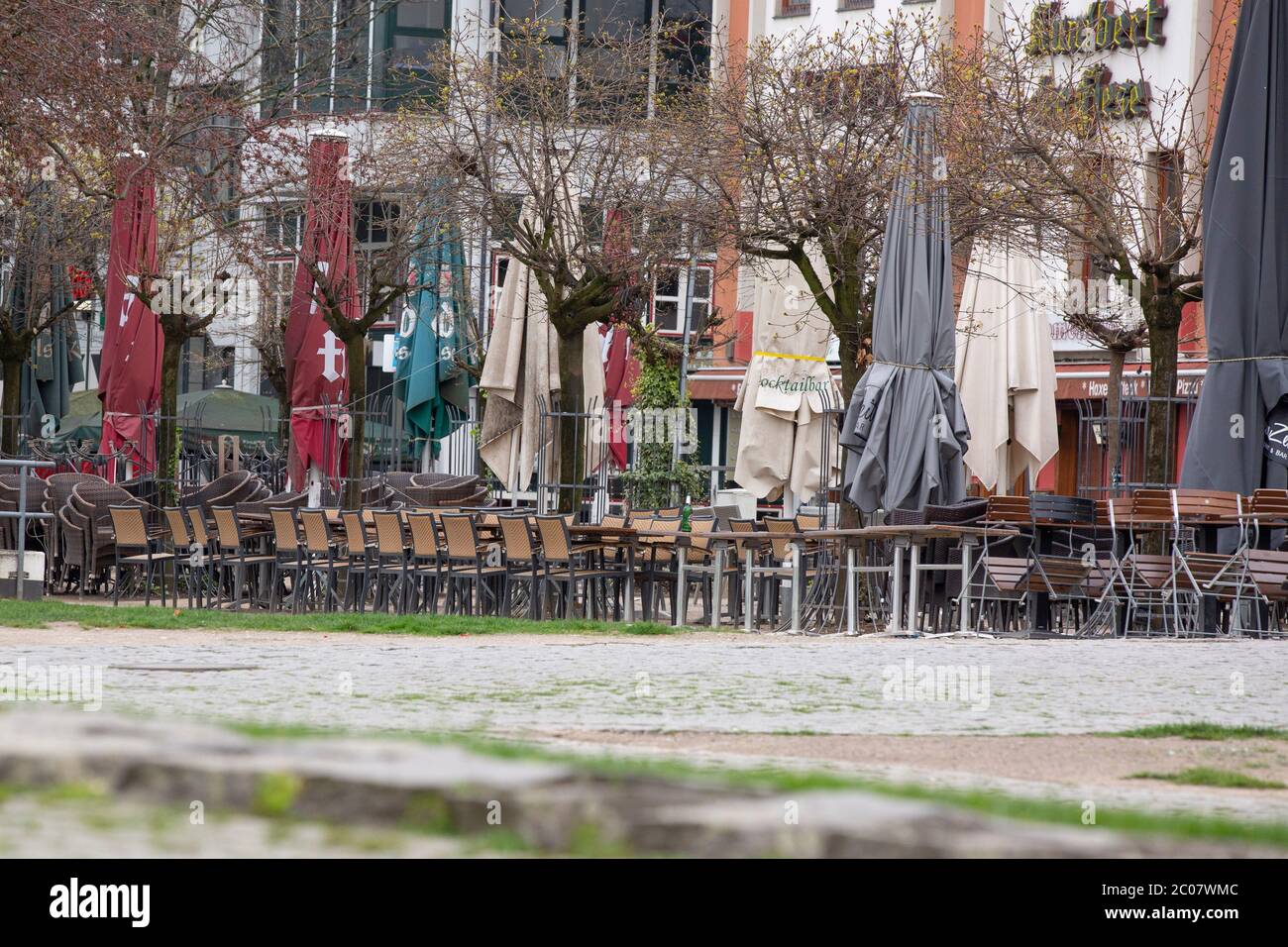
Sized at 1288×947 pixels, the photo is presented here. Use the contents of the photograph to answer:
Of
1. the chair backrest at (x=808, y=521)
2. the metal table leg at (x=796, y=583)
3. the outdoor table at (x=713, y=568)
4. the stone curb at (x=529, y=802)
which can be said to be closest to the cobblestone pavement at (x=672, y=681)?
the metal table leg at (x=796, y=583)

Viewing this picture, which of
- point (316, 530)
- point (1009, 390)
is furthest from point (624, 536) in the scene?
point (1009, 390)

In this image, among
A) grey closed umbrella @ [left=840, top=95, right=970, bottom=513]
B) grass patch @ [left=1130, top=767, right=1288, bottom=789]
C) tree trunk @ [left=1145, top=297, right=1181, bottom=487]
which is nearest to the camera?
grass patch @ [left=1130, top=767, right=1288, bottom=789]

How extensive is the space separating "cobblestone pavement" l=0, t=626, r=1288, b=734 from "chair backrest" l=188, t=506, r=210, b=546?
4901 millimetres

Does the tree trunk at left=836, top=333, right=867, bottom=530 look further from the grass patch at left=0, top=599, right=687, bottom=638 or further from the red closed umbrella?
the grass patch at left=0, top=599, right=687, bottom=638

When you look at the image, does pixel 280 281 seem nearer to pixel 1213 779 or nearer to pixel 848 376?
pixel 848 376

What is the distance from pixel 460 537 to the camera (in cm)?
1708

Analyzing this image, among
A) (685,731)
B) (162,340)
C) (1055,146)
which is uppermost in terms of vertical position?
(1055,146)

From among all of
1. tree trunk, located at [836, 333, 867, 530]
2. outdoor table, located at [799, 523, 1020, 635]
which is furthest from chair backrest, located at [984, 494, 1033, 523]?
tree trunk, located at [836, 333, 867, 530]

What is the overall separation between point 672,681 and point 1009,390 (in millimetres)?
11635

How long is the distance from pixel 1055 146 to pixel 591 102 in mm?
6656

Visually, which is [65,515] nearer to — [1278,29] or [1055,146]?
[1055,146]

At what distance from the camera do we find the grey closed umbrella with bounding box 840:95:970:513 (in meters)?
15.2
